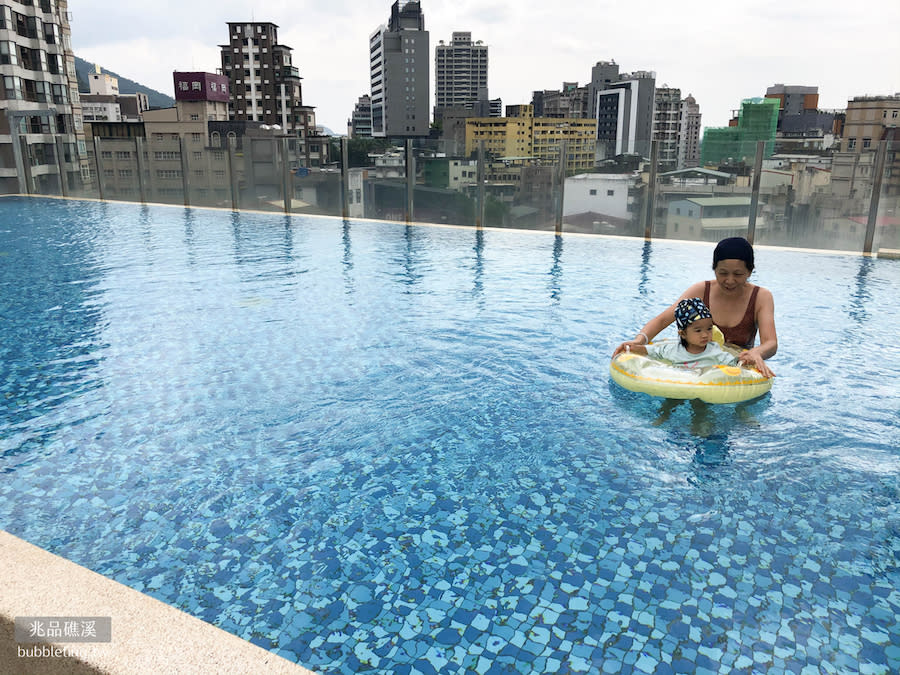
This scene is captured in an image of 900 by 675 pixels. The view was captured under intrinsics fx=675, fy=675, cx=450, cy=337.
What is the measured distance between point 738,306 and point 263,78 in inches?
4240

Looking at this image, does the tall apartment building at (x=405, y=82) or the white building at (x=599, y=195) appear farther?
the tall apartment building at (x=405, y=82)

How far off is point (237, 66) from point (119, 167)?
91.8 meters

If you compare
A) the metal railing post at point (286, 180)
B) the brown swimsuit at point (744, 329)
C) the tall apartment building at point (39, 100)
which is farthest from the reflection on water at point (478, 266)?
the tall apartment building at point (39, 100)

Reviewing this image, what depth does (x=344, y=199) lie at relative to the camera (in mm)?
15602

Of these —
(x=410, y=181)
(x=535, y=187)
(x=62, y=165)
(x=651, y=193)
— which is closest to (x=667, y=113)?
(x=62, y=165)

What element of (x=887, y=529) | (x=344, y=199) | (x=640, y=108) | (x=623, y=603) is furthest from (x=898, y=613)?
(x=640, y=108)

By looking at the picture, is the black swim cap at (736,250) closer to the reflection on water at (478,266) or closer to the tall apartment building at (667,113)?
the reflection on water at (478,266)

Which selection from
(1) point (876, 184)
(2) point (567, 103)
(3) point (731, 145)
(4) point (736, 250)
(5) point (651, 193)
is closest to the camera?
(4) point (736, 250)

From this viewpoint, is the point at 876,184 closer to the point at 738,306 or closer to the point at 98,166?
the point at 738,306

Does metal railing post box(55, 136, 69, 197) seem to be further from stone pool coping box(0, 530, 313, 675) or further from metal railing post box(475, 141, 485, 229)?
stone pool coping box(0, 530, 313, 675)

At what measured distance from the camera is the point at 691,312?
179 inches

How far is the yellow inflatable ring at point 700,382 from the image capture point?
4.37 metres

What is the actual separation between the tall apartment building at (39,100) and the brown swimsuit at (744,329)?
1937cm

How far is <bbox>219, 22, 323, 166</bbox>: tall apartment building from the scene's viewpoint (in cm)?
9875
